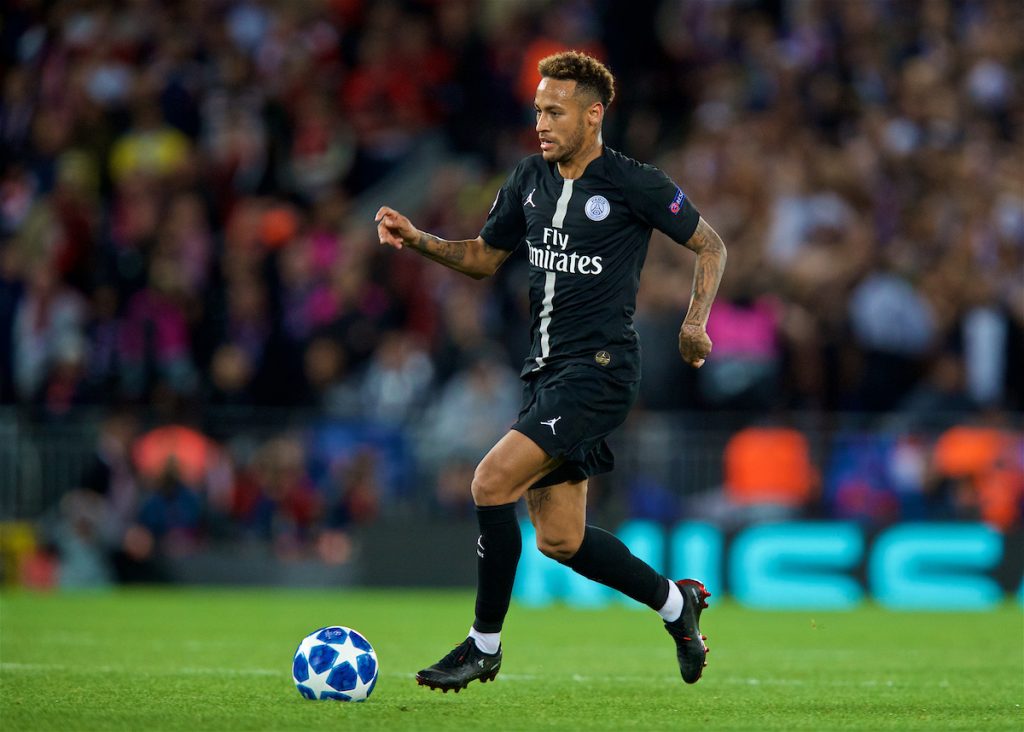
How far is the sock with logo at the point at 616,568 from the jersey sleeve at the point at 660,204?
128 centimetres

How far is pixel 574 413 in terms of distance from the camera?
264 inches

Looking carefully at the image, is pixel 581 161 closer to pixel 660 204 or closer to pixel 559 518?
pixel 660 204

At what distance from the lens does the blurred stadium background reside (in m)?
14.4

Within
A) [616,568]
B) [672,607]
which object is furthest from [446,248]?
[672,607]

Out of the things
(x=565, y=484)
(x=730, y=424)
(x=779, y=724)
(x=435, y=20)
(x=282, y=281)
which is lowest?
(x=779, y=724)

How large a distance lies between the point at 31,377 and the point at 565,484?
10270 mm

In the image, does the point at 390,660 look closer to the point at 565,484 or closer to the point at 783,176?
the point at 565,484

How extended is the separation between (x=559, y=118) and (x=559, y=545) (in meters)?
1.73

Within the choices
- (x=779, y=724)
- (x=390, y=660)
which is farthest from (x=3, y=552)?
(x=779, y=724)

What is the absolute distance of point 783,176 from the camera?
15633 millimetres

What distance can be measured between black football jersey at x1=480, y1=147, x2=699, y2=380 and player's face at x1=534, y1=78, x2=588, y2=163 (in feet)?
0.54

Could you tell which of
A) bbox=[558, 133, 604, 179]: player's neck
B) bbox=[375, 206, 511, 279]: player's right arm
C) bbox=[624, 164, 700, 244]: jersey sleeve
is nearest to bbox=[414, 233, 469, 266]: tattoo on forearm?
bbox=[375, 206, 511, 279]: player's right arm

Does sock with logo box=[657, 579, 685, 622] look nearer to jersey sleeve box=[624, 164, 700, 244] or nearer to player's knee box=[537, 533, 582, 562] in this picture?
player's knee box=[537, 533, 582, 562]

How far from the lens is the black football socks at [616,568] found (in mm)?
6957
